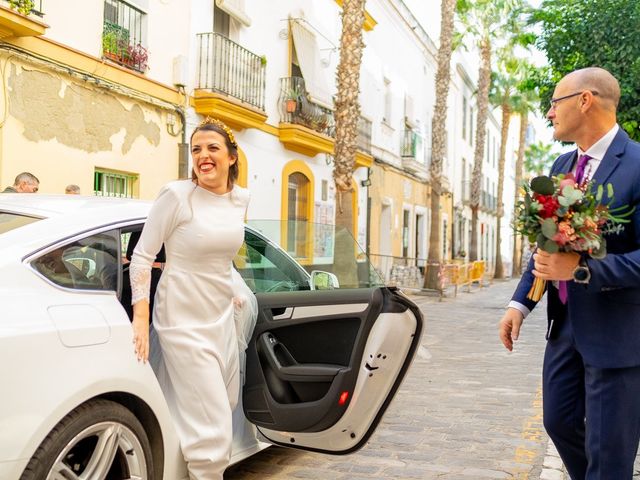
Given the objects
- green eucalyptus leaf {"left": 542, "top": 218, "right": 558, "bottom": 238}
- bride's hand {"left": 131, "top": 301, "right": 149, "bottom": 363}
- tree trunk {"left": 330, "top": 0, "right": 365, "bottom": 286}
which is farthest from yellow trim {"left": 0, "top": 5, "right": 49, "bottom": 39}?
green eucalyptus leaf {"left": 542, "top": 218, "right": 558, "bottom": 238}

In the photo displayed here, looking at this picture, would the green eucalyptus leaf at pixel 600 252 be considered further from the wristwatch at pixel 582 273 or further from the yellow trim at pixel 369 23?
the yellow trim at pixel 369 23

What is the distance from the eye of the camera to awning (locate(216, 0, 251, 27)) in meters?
14.3

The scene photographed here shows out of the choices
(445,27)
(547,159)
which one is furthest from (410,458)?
(547,159)

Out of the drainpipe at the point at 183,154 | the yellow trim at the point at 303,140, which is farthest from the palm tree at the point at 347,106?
the drainpipe at the point at 183,154

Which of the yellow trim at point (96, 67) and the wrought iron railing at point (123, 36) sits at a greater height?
the wrought iron railing at point (123, 36)

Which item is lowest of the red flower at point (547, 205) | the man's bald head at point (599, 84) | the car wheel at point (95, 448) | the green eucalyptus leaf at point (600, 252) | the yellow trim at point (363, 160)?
the car wheel at point (95, 448)

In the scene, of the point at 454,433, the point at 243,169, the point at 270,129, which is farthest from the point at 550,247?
the point at 270,129

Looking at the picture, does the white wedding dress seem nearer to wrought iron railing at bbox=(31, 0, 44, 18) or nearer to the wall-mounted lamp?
wrought iron railing at bbox=(31, 0, 44, 18)

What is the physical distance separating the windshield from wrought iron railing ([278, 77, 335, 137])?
41.6 ft

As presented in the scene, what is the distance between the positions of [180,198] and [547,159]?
70253 mm

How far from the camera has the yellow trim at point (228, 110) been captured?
44.1 ft

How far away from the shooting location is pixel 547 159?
6944 centimetres

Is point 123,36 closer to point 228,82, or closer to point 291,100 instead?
point 228,82

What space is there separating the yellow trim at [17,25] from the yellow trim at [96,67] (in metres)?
0.17
